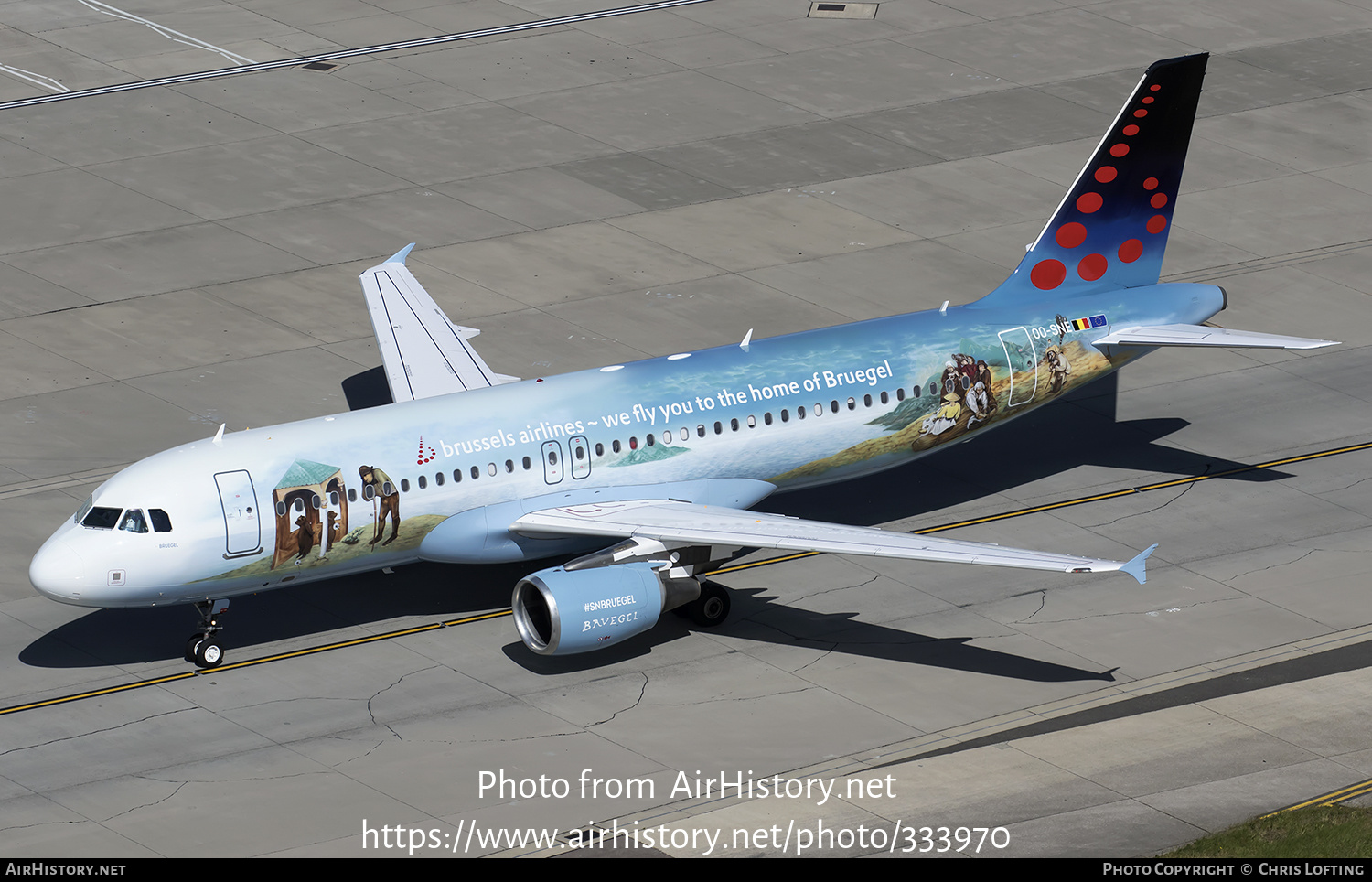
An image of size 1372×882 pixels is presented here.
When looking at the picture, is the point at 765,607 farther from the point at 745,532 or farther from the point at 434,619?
the point at 434,619

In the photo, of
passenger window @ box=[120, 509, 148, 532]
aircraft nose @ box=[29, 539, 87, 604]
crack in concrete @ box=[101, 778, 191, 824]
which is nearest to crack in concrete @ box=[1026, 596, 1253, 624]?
crack in concrete @ box=[101, 778, 191, 824]

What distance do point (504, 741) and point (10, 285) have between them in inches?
1003

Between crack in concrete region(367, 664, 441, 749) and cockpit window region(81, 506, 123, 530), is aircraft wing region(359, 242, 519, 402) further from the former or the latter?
cockpit window region(81, 506, 123, 530)

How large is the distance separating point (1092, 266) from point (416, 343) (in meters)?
15.4

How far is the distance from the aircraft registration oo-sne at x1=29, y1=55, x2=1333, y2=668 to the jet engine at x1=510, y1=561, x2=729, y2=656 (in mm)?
48

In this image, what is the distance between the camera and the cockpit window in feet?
117

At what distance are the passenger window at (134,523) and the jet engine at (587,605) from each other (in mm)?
6882

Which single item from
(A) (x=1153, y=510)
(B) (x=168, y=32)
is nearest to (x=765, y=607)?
(A) (x=1153, y=510)

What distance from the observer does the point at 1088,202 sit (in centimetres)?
4425

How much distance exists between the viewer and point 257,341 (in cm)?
5072

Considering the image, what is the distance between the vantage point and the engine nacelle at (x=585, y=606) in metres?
35.8

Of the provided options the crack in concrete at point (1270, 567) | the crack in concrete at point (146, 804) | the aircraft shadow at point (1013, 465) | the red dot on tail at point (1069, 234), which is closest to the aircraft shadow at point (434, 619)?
the crack in concrete at point (146, 804)
